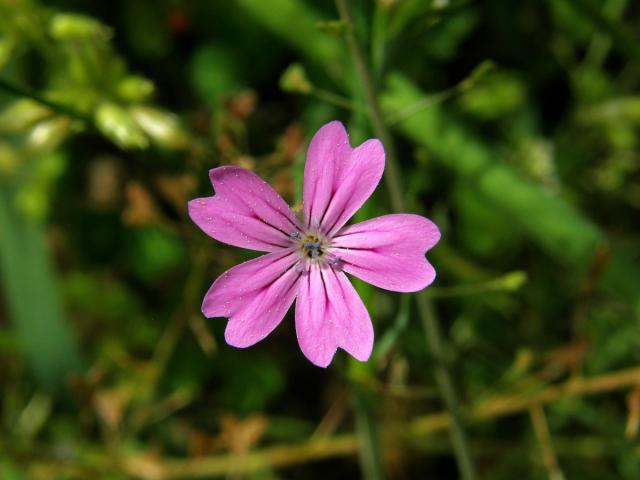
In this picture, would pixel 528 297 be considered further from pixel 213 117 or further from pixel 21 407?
pixel 21 407

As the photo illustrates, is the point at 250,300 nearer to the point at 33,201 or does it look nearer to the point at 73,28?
the point at 73,28

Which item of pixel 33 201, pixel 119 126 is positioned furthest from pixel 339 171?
pixel 33 201

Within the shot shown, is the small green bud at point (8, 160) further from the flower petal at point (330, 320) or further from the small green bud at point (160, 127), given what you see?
the flower petal at point (330, 320)

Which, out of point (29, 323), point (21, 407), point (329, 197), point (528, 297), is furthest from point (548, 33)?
point (21, 407)

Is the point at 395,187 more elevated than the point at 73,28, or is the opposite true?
the point at 73,28

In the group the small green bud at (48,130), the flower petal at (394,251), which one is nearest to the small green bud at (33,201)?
the small green bud at (48,130)

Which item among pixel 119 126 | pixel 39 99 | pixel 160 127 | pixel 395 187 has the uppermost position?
pixel 160 127
